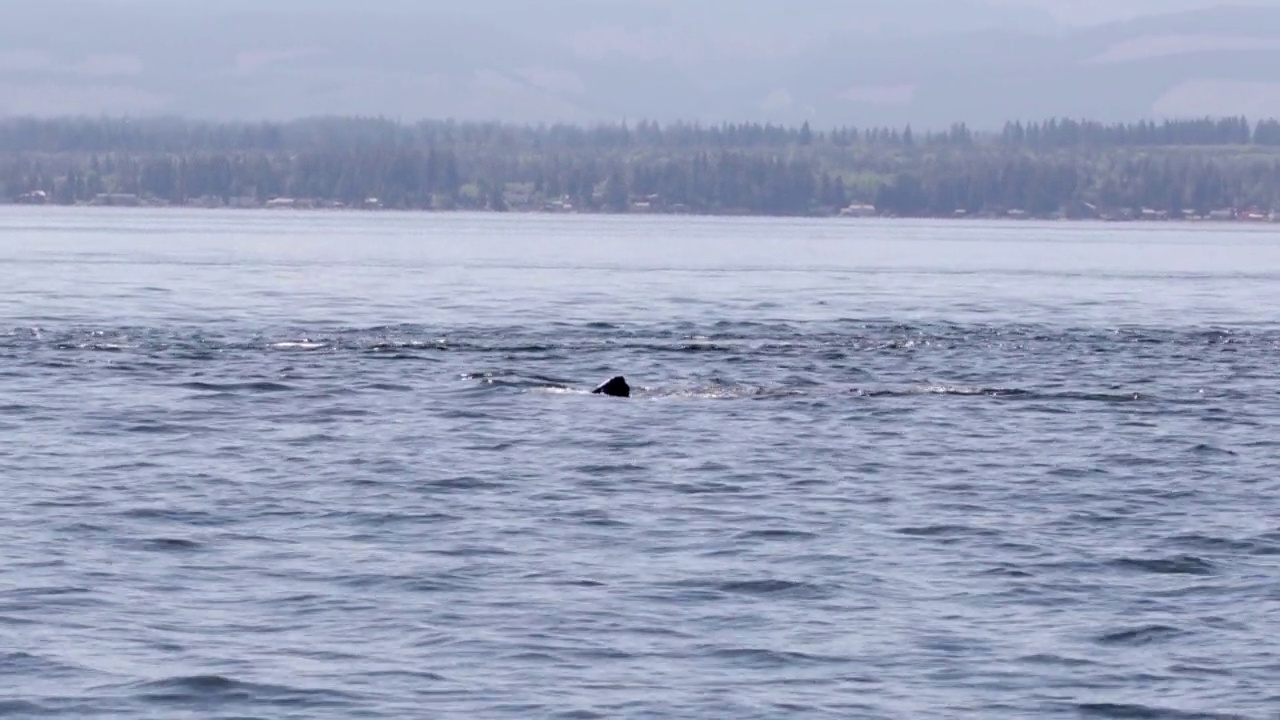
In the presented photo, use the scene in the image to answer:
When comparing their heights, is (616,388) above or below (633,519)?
above

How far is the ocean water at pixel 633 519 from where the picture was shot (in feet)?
58.0

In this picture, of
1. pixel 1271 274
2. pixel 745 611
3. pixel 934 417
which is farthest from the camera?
pixel 1271 274

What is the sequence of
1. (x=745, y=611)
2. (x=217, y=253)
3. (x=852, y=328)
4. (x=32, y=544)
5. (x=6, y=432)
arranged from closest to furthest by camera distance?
(x=745, y=611)
(x=32, y=544)
(x=6, y=432)
(x=852, y=328)
(x=217, y=253)

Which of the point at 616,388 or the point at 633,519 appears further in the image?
the point at 616,388

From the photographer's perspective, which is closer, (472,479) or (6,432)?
(472,479)

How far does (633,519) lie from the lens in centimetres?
2530

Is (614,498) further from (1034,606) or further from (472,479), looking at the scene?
(1034,606)

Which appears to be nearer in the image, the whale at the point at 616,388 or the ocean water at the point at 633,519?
the ocean water at the point at 633,519

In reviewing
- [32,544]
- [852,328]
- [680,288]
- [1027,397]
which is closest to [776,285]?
[680,288]

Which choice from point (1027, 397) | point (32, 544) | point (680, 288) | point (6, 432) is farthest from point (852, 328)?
point (32, 544)

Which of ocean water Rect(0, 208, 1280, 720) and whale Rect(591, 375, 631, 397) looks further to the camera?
whale Rect(591, 375, 631, 397)

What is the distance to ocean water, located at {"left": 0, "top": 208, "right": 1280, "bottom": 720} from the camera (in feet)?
58.0

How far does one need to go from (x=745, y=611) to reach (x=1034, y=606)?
2.72 meters

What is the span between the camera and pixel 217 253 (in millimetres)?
110438
